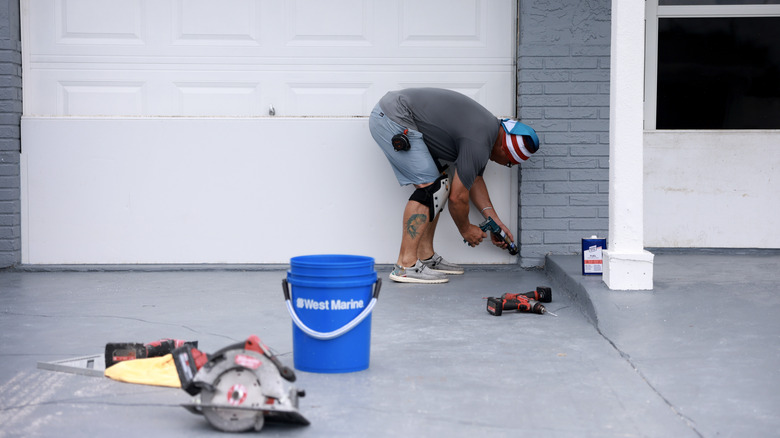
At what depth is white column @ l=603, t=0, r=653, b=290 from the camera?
4770mm

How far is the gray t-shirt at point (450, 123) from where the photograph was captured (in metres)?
5.67

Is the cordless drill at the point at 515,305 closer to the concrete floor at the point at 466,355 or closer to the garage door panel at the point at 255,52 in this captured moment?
the concrete floor at the point at 466,355

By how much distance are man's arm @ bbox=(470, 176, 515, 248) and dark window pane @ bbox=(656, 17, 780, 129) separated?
1.58m

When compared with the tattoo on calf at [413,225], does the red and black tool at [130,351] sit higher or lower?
lower

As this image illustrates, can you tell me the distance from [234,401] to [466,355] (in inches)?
53.2

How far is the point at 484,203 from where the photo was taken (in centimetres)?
633

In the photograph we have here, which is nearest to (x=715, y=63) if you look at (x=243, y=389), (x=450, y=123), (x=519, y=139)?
(x=519, y=139)

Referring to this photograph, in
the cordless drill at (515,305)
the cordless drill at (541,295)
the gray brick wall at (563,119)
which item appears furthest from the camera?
the gray brick wall at (563,119)

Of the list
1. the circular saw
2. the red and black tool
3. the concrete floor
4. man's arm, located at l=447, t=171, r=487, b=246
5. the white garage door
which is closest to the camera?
the circular saw

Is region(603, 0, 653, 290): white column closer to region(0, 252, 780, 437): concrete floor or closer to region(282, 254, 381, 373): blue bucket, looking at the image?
region(0, 252, 780, 437): concrete floor

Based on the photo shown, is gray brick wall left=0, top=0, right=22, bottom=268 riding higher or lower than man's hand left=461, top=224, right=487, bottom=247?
higher

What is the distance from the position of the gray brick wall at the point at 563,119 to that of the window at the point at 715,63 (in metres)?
0.50

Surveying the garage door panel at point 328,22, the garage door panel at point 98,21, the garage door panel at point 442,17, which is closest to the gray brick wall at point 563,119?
the garage door panel at point 442,17

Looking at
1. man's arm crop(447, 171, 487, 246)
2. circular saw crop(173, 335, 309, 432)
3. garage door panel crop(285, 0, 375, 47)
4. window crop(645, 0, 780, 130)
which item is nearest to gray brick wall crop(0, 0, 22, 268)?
garage door panel crop(285, 0, 375, 47)
